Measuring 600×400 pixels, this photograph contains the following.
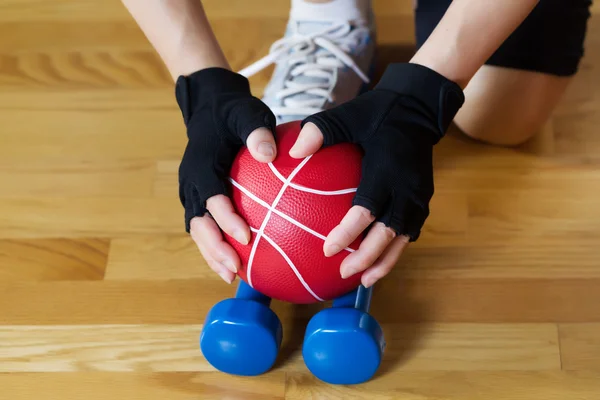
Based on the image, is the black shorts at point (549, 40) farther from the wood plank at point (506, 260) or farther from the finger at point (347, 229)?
the finger at point (347, 229)

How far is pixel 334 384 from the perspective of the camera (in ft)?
3.51

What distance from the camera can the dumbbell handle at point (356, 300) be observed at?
3.46 feet

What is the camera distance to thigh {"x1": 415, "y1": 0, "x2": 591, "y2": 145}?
132cm

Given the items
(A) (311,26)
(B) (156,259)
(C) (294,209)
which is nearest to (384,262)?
(C) (294,209)

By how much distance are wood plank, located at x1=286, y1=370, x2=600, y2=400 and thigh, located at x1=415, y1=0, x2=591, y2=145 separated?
1.79 feet

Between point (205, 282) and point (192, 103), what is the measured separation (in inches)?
13.2

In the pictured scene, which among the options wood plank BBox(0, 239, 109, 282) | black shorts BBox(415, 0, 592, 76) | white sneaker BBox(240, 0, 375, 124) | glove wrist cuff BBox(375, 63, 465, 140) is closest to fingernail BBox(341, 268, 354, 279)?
glove wrist cuff BBox(375, 63, 465, 140)

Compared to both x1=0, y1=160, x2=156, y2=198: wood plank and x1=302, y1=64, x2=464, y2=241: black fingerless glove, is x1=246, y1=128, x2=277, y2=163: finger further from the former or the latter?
x1=0, y1=160, x2=156, y2=198: wood plank

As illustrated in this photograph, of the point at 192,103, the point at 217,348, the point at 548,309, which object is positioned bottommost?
the point at 548,309

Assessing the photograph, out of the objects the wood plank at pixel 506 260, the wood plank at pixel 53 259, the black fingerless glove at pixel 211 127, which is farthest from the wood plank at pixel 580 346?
the wood plank at pixel 53 259

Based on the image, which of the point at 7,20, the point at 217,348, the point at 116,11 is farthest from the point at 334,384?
the point at 7,20

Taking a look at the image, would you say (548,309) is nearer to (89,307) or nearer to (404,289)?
(404,289)

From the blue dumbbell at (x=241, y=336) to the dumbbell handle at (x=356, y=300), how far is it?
0.34 ft

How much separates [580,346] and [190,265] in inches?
27.2
